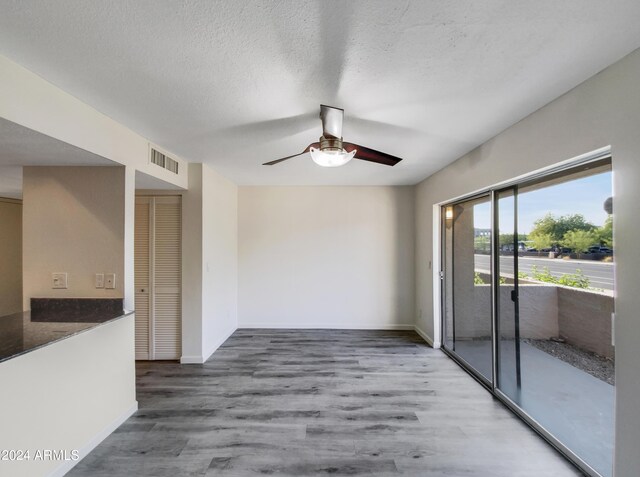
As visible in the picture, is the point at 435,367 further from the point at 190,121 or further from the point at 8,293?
the point at 8,293

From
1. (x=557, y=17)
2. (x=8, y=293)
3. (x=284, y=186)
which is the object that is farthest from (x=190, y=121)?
(x=8, y=293)

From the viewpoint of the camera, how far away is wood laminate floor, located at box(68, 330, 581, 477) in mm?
1871

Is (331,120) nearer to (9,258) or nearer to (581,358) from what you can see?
(581,358)

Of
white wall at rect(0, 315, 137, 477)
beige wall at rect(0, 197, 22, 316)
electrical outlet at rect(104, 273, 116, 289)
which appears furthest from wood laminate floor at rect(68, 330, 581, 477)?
beige wall at rect(0, 197, 22, 316)

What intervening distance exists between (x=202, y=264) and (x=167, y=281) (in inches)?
20.5

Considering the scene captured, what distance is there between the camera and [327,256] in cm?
477

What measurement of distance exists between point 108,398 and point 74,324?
73 cm

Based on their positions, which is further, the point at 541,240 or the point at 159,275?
the point at 159,275

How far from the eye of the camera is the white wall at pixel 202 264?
3.43 m

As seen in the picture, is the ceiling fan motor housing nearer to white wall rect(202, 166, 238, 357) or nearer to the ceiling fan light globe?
the ceiling fan light globe

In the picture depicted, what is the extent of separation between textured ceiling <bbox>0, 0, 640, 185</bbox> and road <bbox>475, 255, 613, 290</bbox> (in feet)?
3.65

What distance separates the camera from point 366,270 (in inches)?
187

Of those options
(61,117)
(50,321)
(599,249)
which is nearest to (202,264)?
(50,321)

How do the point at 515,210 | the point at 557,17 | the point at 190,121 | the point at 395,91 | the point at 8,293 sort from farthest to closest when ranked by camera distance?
the point at 8,293, the point at 515,210, the point at 190,121, the point at 395,91, the point at 557,17
